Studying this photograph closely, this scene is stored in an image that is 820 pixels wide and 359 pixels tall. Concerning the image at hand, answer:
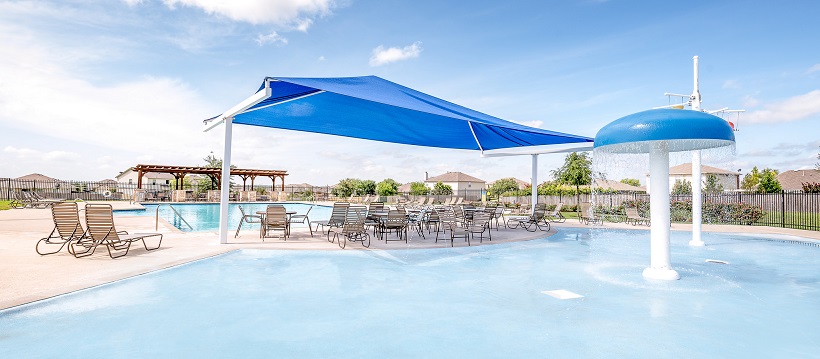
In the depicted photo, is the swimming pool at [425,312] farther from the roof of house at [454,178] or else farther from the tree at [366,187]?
the roof of house at [454,178]

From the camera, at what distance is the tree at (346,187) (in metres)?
40.5

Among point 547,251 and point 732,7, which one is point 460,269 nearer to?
point 547,251

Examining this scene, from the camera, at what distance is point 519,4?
1198cm

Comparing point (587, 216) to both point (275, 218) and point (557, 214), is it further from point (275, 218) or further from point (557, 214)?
point (275, 218)

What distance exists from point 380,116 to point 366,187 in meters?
32.9

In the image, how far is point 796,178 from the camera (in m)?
48.2

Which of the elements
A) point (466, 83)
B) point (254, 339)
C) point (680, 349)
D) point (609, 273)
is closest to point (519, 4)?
point (466, 83)

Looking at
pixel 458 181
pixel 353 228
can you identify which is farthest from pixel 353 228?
pixel 458 181

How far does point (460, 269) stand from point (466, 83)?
28.9 ft

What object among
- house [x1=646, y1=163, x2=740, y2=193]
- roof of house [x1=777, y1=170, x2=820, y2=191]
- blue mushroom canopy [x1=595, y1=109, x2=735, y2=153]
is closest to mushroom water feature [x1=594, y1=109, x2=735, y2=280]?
blue mushroom canopy [x1=595, y1=109, x2=735, y2=153]

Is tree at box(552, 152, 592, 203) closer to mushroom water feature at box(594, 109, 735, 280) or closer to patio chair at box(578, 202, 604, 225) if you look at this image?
patio chair at box(578, 202, 604, 225)

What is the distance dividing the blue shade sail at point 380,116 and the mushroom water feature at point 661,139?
3.05 metres

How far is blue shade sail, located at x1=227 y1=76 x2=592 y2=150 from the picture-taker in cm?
700

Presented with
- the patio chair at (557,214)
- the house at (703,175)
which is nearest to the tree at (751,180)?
the house at (703,175)
